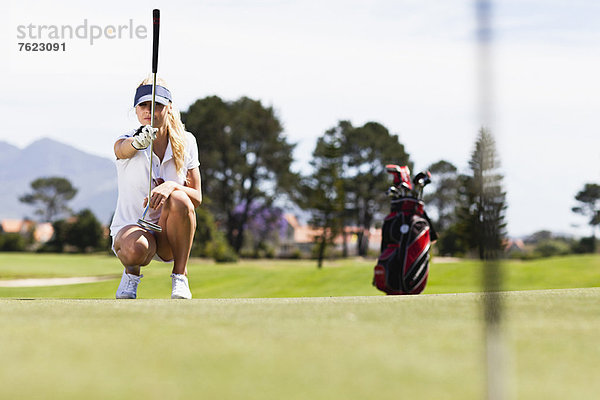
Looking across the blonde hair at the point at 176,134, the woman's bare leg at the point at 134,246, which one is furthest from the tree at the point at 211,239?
→ the woman's bare leg at the point at 134,246

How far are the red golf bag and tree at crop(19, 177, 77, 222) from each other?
115450 mm

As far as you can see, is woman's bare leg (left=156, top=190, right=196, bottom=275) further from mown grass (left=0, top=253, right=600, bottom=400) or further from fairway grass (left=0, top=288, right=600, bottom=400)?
fairway grass (left=0, top=288, right=600, bottom=400)

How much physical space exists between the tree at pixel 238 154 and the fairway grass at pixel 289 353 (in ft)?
139

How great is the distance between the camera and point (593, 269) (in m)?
23.4

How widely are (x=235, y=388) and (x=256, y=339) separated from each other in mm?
704

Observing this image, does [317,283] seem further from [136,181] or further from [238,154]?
[238,154]

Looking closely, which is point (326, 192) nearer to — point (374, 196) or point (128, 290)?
point (374, 196)

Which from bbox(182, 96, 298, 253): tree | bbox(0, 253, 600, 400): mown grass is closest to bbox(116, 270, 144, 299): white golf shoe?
bbox(0, 253, 600, 400): mown grass

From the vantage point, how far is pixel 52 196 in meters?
119

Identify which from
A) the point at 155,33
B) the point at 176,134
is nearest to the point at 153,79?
the point at 155,33

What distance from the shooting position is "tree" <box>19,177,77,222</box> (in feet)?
385

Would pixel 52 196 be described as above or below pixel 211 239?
above

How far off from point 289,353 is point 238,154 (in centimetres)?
4525

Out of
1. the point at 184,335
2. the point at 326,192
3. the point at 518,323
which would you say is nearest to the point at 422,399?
the point at 184,335
